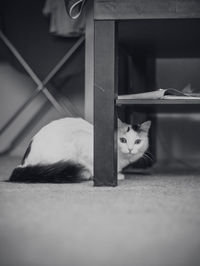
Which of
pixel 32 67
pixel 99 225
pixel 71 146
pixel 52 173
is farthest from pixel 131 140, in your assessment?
pixel 32 67

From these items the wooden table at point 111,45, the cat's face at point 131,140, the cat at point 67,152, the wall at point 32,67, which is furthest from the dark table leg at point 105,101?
the wall at point 32,67

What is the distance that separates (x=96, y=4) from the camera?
1375 millimetres

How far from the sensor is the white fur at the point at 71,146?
62.1 inches

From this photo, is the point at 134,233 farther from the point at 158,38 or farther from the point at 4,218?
the point at 158,38

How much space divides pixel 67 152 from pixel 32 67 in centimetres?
130

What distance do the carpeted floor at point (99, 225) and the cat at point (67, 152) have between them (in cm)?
6

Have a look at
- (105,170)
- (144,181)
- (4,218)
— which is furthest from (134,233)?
(144,181)

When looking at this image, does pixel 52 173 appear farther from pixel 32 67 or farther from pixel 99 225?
pixel 32 67

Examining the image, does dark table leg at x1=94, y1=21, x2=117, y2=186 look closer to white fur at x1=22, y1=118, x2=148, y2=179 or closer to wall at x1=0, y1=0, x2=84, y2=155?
white fur at x1=22, y1=118, x2=148, y2=179

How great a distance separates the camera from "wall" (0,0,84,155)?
2738 millimetres

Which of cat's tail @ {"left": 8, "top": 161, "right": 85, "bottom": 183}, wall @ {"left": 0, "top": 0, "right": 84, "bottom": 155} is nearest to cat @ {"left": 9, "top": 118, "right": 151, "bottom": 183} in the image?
cat's tail @ {"left": 8, "top": 161, "right": 85, "bottom": 183}

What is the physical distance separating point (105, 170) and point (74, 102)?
1.38 m

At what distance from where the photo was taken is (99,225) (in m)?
0.91

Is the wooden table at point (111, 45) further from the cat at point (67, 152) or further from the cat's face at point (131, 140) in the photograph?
the cat's face at point (131, 140)
